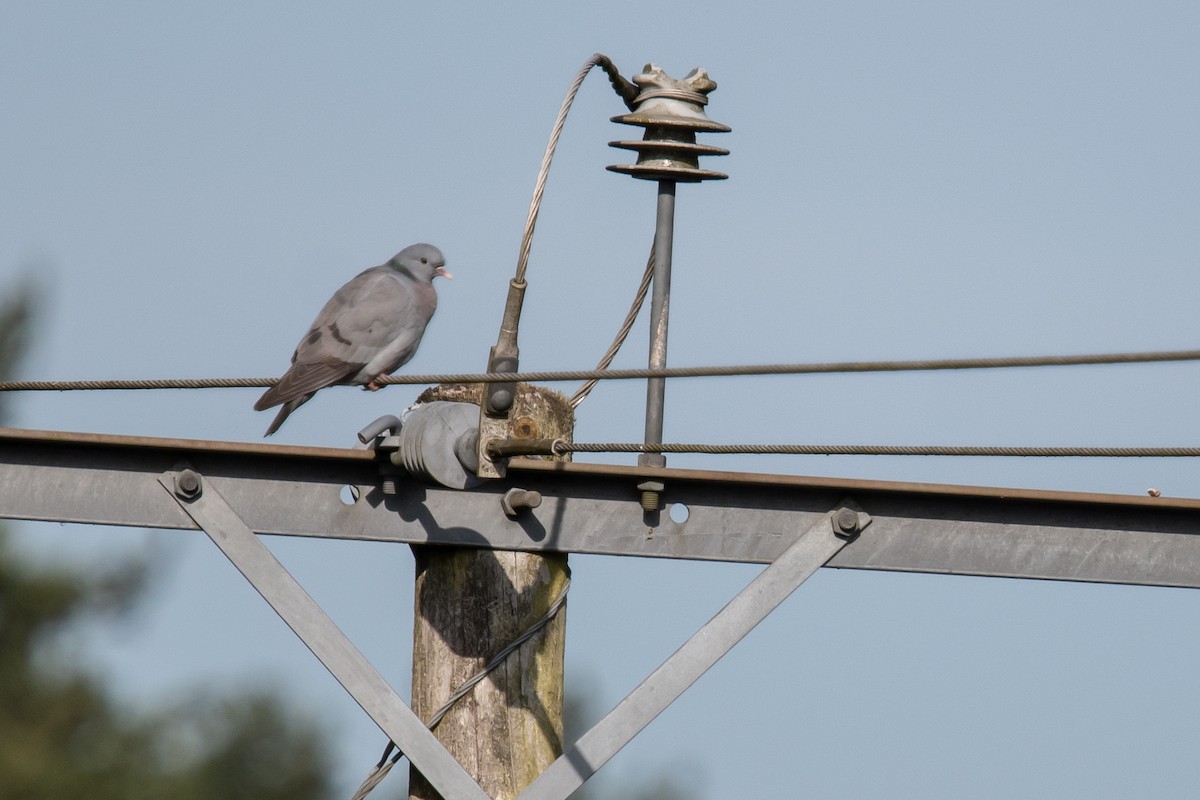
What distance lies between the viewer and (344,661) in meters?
4.99

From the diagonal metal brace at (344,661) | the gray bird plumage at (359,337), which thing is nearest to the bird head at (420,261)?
the gray bird plumage at (359,337)

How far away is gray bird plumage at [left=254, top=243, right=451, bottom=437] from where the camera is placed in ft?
24.0

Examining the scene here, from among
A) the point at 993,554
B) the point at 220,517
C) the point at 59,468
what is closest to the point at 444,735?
the point at 220,517

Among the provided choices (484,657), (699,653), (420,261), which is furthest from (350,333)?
(699,653)

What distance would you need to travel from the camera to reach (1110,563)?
5277mm

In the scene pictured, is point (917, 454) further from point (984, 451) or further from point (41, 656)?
point (41, 656)

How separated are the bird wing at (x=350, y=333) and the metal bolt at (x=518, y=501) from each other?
1950 mm

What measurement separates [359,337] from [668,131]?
1.80m

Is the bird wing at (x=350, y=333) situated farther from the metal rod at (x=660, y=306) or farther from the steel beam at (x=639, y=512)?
the steel beam at (x=639, y=512)

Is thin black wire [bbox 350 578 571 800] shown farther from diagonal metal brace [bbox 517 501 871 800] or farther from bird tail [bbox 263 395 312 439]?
bird tail [bbox 263 395 312 439]

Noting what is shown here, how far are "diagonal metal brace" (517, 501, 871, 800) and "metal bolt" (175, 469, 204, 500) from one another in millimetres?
1228

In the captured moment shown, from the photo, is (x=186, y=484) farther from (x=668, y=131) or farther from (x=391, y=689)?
(x=668, y=131)

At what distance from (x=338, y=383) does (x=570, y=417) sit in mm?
1754

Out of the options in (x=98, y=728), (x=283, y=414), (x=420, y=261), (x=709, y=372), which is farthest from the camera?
(x=98, y=728)
